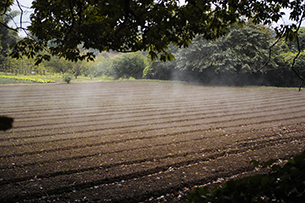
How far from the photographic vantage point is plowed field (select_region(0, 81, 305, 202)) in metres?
3.19

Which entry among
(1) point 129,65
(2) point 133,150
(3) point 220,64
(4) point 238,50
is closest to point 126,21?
(2) point 133,150

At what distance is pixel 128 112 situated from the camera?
867 centimetres

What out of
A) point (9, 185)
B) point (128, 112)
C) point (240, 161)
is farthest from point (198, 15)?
point (128, 112)

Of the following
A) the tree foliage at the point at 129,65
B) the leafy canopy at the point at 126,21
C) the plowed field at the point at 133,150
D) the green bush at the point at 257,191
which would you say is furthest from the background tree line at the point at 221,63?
the green bush at the point at 257,191

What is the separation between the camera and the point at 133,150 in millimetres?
4648

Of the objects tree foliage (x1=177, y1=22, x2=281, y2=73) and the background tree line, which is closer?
tree foliage (x1=177, y1=22, x2=281, y2=73)

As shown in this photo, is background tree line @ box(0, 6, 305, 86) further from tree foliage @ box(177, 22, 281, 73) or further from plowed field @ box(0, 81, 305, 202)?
plowed field @ box(0, 81, 305, 202)

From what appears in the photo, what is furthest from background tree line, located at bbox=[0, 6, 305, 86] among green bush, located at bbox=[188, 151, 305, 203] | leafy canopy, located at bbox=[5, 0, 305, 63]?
green bush, located at bbox=[188, 151, 305, 203]

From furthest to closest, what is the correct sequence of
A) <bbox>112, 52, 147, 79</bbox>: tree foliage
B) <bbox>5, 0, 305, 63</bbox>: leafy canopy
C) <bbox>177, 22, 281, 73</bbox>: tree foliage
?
1. <bbox>112, 52, 147, 79</bbox>: tree foliage
2. <bbox>177, 22, 281, 73</bbox>: tree foliage
3. <bbox>5, 0, 305, 63</bbox>: leafy canopy

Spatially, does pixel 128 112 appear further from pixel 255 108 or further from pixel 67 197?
pixel 67 197

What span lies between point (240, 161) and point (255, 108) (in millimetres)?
6089

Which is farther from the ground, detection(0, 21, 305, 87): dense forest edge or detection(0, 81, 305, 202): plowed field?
detection(0, 21, 305, 87): dense forest edge

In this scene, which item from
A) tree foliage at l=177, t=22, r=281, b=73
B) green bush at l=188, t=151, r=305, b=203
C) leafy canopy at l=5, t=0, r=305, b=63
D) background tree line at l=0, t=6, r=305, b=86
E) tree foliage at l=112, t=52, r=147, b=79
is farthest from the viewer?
tree foliage at l=112, t=52, r=147, b=79

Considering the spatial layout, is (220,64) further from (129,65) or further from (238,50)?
(129,65)
